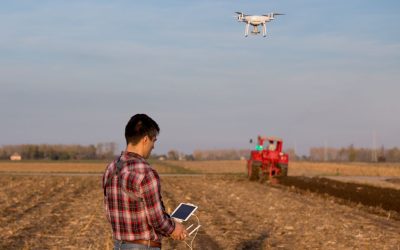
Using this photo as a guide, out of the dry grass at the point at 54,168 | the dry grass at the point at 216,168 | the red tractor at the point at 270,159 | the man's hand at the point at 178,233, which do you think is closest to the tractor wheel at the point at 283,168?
the red tractor at the point at 270,159

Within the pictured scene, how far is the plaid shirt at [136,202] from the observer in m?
4.93

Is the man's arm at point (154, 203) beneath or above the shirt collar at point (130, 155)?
beneath

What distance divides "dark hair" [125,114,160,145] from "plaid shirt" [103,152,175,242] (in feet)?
0.41

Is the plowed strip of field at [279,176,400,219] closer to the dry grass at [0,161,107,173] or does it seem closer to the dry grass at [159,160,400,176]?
the dry grass at [159,160,400,176]

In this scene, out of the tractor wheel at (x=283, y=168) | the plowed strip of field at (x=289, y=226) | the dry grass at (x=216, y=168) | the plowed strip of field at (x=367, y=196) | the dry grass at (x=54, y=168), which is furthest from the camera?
the dry grass at (x=216, y=168)

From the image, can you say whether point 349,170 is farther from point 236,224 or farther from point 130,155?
point 130,155

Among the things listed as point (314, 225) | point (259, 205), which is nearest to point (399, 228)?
point (314, 225)

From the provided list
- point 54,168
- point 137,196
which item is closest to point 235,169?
point 54,168

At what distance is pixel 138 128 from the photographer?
16.8ft

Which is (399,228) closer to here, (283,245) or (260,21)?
(283,245)

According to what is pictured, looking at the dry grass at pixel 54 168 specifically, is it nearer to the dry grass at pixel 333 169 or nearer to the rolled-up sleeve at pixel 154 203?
the dry grass at pixel 333 169

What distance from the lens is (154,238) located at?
5.06m

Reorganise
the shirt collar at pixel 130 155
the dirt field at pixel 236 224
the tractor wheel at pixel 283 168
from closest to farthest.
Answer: the shirt collar at pixel 130 155 → the dirt field at pixel 236 224 → the tractor wheel at pixel 283 168

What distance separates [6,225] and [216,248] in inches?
230
